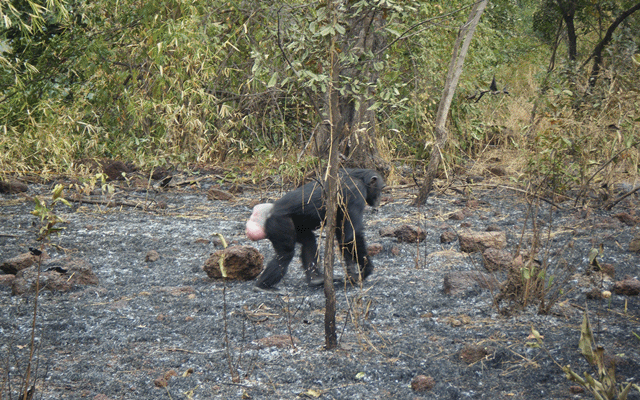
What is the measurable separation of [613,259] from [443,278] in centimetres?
138

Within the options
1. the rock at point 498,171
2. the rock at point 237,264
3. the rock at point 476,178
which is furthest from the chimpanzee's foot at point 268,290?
the rock at point 498,171

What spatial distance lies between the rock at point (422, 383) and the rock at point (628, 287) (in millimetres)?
1684

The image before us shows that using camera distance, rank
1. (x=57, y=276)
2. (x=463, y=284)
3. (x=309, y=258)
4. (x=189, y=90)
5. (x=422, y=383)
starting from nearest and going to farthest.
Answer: (x=422, y=383), (x=463, y=284), (x=57, y=276), (x=309, y=258), (x=189, y=90)

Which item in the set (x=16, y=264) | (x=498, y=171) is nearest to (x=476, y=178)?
(x=498, y=171)

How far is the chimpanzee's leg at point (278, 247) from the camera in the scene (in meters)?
4.30

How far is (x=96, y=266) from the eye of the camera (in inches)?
189

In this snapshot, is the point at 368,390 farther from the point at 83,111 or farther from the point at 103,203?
the point at 83,111

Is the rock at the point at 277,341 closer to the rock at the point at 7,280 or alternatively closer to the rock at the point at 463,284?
the rock at the point at 463,284

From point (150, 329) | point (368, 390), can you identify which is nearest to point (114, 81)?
point (150, 329)

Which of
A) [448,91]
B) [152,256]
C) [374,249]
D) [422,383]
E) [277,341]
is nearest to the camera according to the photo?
[422,383]

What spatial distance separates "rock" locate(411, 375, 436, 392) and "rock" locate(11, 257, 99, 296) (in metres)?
2.49

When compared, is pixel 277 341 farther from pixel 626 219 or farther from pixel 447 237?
pixel 626 219

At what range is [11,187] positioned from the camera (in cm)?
A: 720

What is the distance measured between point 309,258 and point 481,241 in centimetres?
143
